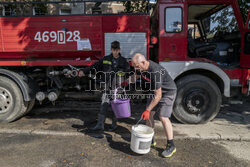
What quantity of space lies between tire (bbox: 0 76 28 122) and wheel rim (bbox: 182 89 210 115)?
353 centimetres

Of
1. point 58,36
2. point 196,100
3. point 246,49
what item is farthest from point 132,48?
point 246,49

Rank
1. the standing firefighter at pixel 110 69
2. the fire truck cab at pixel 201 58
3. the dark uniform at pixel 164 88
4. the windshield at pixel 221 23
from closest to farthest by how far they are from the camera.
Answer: the dark uniform at pixel 164 88
the standing firefighter at pixel 110 69
the fire truck cab at pixel 201 58
the windshield at pixel 221 23

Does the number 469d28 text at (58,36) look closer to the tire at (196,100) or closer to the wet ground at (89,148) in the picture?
the wet ground at (89,148)

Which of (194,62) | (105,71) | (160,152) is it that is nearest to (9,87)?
(105,71)

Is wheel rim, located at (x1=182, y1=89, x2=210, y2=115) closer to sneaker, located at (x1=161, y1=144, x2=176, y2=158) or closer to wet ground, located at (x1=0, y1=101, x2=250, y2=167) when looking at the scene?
wet ground, located at (x1=0, y1=101, x2=250, y2=167)

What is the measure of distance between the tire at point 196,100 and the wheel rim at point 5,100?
357 centimetres

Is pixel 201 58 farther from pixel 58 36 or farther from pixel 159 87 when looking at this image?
pixel 58 36

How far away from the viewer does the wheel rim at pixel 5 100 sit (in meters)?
4.39

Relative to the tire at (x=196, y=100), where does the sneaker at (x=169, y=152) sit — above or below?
below

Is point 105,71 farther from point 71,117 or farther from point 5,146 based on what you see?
point 5,146

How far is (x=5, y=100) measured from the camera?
441 cm

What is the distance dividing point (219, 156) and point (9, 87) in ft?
14.0

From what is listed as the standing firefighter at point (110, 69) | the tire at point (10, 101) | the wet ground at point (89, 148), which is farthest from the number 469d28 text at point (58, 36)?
the wet ground at point (89, 148)

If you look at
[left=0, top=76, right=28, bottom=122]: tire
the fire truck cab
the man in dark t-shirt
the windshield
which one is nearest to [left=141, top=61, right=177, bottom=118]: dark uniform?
the man in dark t-shirt
